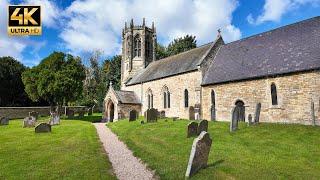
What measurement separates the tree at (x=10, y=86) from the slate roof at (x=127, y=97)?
92.2ft

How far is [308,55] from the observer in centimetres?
2203

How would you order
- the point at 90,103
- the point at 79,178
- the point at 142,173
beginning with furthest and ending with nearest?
the point at 90,103 → the point at 142,173 → the point at 79,178

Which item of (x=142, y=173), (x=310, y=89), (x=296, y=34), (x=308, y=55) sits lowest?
(x=142, y=173)

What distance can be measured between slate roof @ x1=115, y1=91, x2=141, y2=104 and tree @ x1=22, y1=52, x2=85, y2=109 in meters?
5.78

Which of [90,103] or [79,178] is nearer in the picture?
[79,178]

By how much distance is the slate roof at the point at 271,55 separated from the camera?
2239 centimetres

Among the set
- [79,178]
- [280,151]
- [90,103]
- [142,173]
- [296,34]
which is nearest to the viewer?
[79,178]

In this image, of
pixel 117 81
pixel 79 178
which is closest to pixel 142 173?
pixel 79 178

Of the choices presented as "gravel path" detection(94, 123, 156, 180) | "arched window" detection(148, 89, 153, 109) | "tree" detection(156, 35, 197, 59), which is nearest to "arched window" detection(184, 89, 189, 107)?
"arched window" detection(148, 89, 153, 109)

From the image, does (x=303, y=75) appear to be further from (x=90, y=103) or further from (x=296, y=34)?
(x=90, y=103)

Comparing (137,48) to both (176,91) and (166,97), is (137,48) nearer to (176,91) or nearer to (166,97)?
(166,97)

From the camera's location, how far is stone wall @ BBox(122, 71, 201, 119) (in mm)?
30772

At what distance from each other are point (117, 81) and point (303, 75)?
5516 centimetres

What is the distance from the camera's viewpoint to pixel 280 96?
22531 mm
